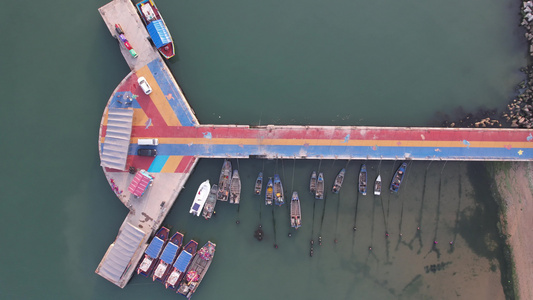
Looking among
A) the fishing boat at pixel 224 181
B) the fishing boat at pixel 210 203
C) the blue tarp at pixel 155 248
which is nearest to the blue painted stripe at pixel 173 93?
the fishing boat at pixel 224 181

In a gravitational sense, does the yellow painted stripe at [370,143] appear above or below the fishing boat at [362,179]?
above

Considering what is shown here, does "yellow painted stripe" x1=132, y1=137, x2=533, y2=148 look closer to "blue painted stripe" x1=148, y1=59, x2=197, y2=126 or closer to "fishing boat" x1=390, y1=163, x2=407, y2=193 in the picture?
"blue painted stripe" x1=148, y1=59, x2=197, y2=126

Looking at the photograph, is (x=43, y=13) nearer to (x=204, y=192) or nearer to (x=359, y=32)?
(x=204, y=192)

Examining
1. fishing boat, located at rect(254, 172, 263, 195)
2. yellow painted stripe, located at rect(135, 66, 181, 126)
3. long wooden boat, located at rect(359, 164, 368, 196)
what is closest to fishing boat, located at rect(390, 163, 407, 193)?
long wooden boat, located at rect(359, 164, 368, 196)

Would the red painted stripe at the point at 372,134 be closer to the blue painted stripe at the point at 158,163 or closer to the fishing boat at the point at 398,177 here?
the fishing boat at the point at 398,177

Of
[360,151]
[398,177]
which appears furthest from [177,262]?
[398,177]

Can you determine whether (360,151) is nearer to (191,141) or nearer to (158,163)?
(191,141)
